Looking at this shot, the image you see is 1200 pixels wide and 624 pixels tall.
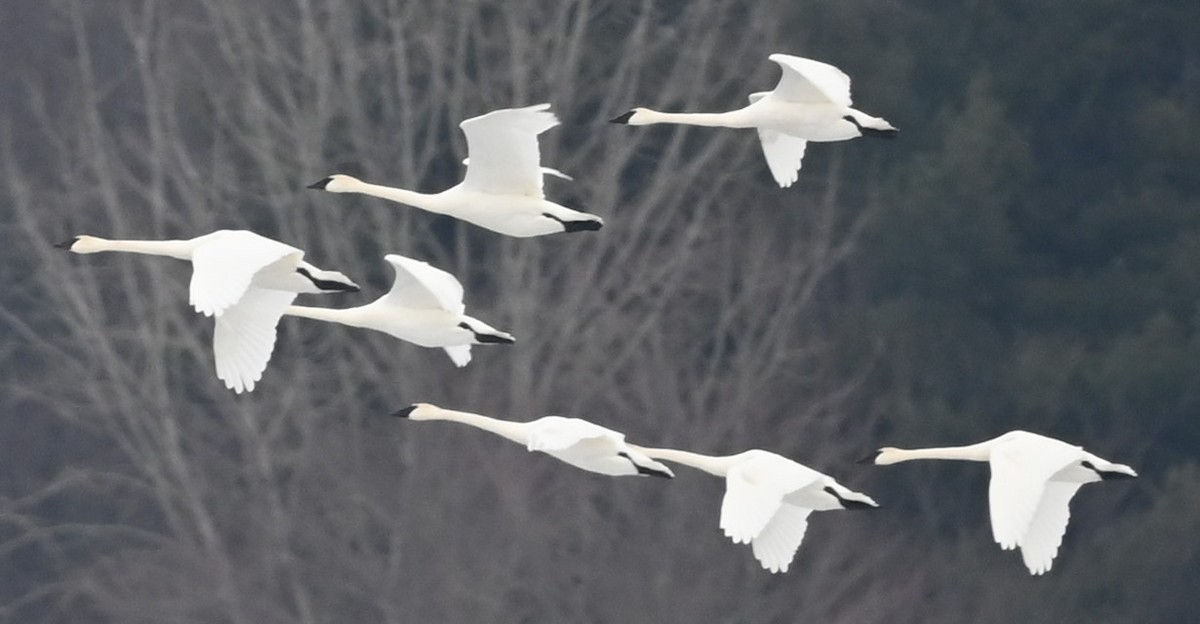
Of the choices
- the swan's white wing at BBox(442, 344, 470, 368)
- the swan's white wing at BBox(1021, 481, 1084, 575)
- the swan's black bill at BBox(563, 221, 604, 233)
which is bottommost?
the swan's white wing at BBox(1021, 481, 1084, 575)

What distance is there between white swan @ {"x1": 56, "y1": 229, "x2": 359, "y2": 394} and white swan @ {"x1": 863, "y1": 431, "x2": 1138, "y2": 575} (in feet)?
8.93

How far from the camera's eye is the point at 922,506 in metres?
29.7

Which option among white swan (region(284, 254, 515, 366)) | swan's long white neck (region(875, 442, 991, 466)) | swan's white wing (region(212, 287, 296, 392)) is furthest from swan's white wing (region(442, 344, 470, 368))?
swan's long white neck (region(875, 442, 991, 466))

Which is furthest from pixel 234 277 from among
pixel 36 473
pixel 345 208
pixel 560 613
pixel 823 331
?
pixel 36 473

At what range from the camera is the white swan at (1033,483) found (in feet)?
51.3

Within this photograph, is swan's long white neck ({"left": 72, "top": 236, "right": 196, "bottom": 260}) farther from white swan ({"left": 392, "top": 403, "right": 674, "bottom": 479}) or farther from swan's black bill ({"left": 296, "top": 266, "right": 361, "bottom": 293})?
white swan ({"left": 392, "top": 403, "right": 674, "bottom": 479})

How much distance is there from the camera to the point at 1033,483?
51.7ft

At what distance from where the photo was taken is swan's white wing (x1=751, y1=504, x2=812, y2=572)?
1683 cm

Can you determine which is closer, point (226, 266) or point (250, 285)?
point (226, 266)

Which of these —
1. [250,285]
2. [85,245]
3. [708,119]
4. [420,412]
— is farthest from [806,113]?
[85,245]

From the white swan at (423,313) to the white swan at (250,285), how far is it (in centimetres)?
28

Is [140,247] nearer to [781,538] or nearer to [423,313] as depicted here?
[423,313]

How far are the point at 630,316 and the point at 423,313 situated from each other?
34.5 ft

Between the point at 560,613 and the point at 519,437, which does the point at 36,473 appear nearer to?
the point at 560,613
